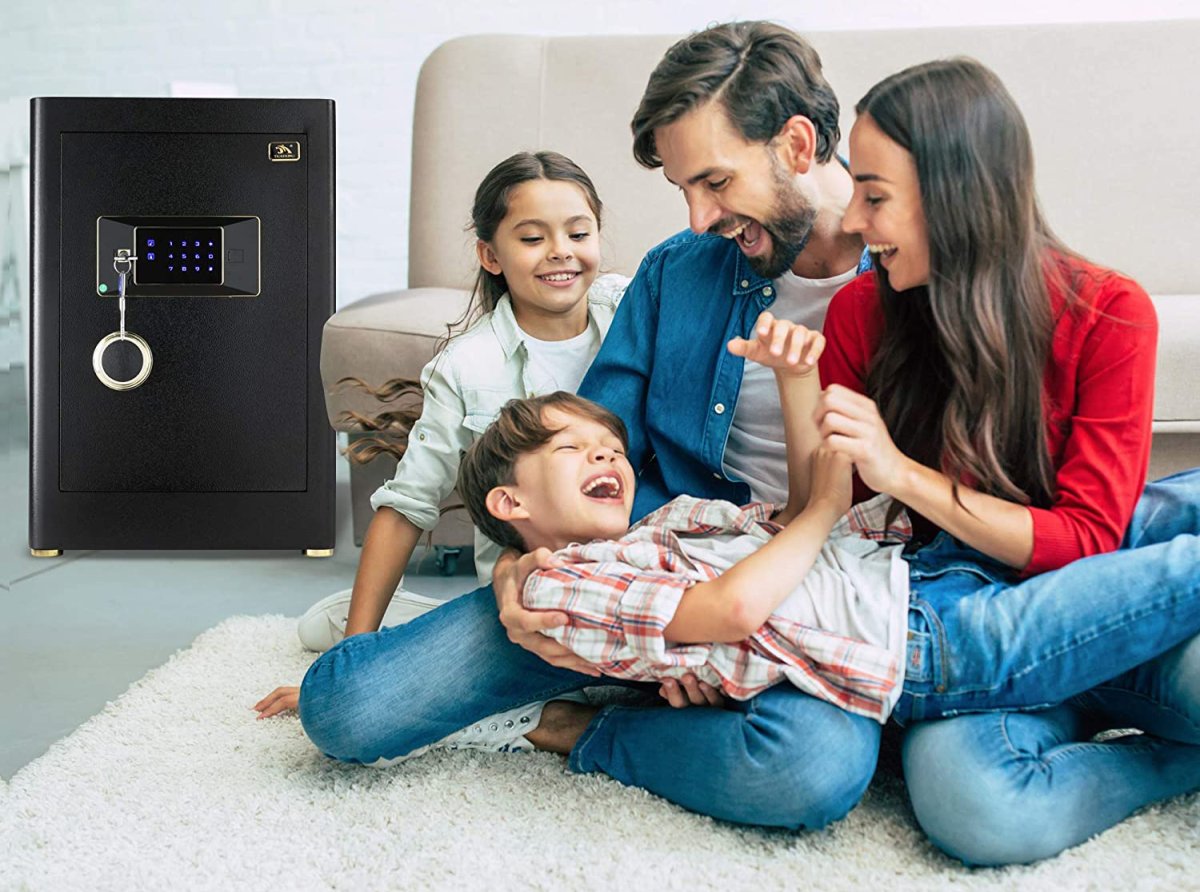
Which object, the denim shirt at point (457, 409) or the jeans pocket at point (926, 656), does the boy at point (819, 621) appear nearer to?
the jeans pocket at point (926, 656)

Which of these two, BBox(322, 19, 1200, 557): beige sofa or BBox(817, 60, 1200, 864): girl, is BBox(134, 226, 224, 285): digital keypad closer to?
BBox(322, 19, 1200, 557): beige sofa

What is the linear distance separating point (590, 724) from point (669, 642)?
22 centimetres

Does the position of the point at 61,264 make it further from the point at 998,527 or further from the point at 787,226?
the point at 998,527

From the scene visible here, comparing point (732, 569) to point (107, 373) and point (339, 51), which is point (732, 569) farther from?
point (339, 51)

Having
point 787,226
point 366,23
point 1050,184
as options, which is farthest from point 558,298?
point 366,23

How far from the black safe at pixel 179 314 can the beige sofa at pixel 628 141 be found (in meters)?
0.21

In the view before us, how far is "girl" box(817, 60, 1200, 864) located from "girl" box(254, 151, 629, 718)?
544mm

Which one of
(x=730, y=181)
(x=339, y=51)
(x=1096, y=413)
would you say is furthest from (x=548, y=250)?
(x=339, y=51)

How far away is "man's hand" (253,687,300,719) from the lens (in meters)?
1.51

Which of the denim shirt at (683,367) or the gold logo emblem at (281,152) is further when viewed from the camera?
the gold logo emblem at (281,152)

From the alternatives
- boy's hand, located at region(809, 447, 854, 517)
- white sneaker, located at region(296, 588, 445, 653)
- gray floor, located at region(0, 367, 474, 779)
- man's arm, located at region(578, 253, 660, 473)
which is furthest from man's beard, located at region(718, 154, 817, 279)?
gray floor, located at region(0, 367, 474, 779)

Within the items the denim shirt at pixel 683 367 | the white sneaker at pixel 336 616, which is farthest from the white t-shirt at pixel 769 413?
the white sneaker at pixel 336 616

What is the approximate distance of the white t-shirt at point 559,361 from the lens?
1.69 m

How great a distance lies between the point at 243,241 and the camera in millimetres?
2395
